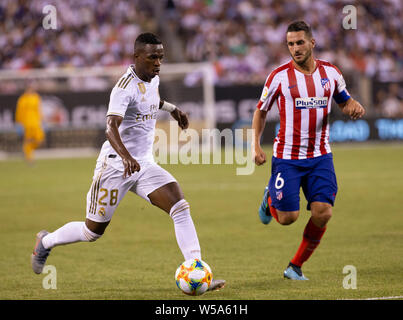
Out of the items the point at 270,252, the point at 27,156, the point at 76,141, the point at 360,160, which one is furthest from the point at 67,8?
the point at 270,252

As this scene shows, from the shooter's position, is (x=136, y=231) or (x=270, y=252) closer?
(x=270, y=252)

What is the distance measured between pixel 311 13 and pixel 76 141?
10.4m

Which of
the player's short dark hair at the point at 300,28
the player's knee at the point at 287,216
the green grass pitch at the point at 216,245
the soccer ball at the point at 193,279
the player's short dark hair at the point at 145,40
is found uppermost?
the player's short dark hair at the point at 300,28

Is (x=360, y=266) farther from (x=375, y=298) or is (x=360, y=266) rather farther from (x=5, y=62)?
(x=5, y=62)

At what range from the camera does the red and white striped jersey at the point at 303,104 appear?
6672 millimetres

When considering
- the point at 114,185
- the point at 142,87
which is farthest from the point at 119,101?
the point at 114,185

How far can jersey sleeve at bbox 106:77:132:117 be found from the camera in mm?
6129

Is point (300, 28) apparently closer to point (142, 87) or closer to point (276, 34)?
point (142, 87)

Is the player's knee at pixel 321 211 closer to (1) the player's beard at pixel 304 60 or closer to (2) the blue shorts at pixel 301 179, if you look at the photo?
(2) the blue shorts at pixel 301 179

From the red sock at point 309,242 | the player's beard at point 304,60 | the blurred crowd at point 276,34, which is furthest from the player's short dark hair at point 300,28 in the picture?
the blurred crowd at point 276,34

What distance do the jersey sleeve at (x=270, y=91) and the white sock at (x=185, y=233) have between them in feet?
4.00

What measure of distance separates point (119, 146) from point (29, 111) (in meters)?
16.1

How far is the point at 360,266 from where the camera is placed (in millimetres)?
7273

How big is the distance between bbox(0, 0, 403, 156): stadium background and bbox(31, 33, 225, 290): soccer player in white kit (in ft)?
58.4
